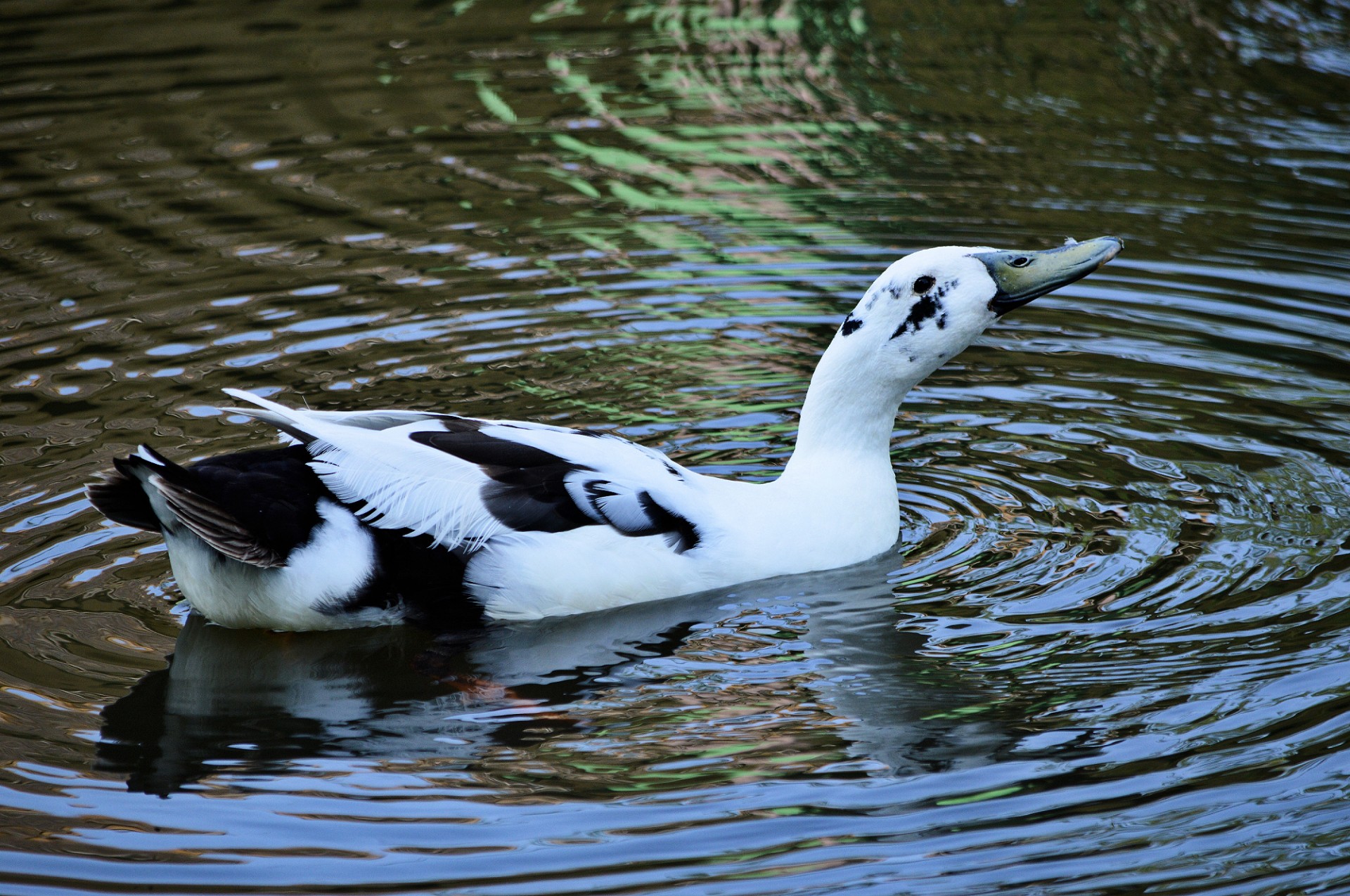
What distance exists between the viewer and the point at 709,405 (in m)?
7.31

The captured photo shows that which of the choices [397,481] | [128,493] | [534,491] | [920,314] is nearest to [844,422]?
[920,314]

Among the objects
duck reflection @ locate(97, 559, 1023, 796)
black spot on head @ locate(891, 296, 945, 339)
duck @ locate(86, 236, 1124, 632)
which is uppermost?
black spot on head @ locate(891, 296, 945, 339)

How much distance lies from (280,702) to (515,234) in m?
4.69

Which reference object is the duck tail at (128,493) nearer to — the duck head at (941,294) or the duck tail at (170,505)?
the duck tail at (170,505)

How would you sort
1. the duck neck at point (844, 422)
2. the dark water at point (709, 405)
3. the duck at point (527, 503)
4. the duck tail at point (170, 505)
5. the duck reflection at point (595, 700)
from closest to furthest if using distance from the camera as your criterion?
the dark water at point (709, 405) < the duck reflection at point (595, 700) < the duck tail at point (170, 505) < the duck at point (527, 503) < the duck neck at point (844, 422)

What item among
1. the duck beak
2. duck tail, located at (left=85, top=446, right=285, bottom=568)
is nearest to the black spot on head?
the duck beak

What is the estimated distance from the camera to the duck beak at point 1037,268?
19.2ft

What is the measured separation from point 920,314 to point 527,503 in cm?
157

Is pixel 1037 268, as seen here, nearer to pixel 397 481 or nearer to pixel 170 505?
pixel 397 481

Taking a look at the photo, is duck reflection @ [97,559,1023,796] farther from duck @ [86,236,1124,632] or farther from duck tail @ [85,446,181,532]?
duck tail @ [85,446,181,532]

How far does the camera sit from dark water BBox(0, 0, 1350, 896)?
436 cm

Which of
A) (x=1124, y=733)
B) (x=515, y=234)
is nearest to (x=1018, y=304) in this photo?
(x=1124, y=733)

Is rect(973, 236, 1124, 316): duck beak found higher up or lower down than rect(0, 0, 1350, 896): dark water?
higher up

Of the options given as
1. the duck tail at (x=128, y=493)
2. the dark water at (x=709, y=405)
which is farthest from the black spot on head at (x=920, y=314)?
the duck tail at (x=128, y=493)
